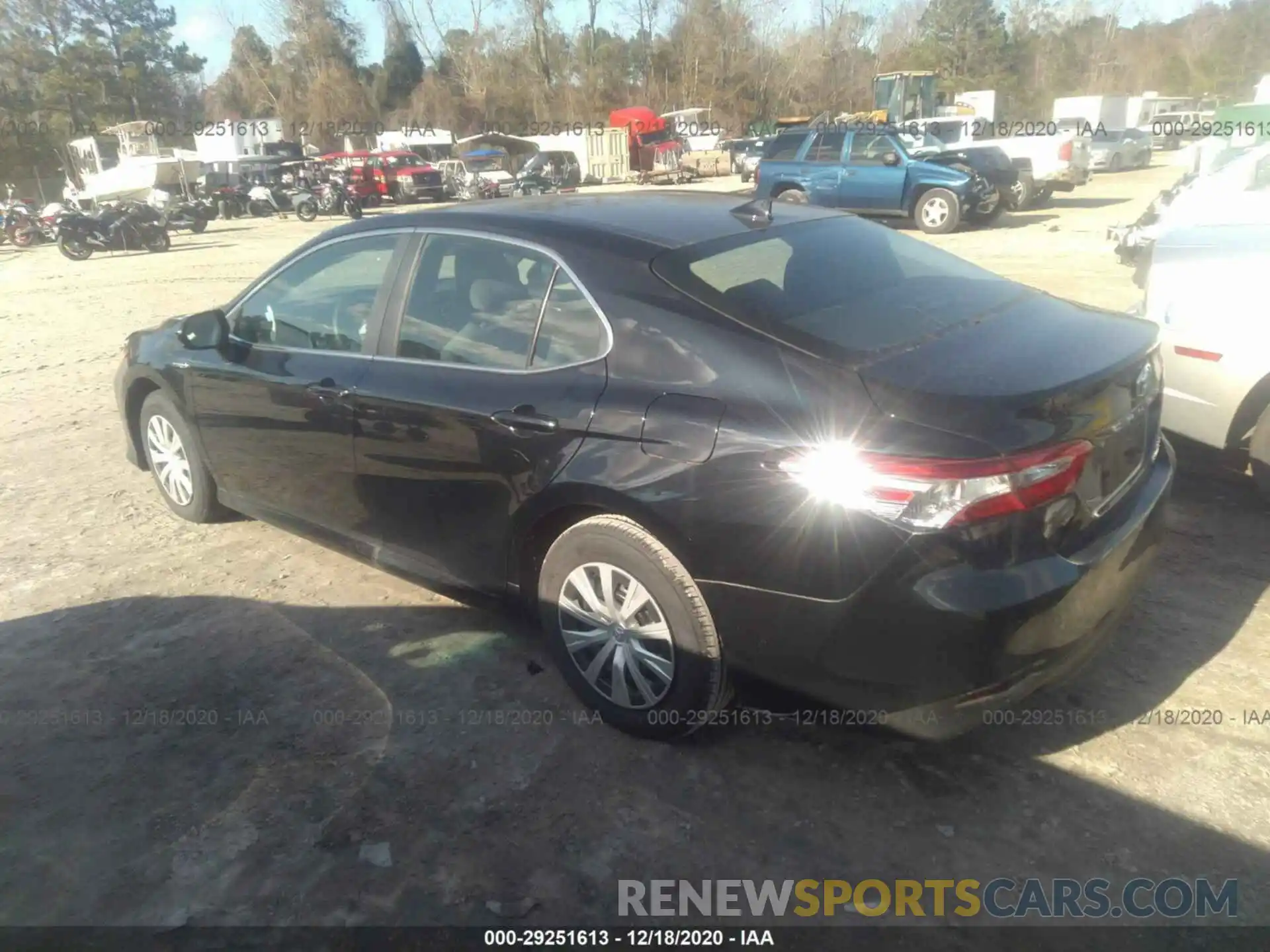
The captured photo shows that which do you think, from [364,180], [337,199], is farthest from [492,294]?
[364,180]

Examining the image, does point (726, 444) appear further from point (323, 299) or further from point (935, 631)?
point (323, 299)

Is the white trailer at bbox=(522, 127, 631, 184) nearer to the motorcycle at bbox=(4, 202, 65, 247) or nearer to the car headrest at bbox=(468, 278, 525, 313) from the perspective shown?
the motorcycle at bbox=(4, 202, 65, 247)

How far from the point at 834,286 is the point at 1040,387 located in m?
0.84

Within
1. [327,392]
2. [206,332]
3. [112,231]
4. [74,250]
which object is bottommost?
[74,250]

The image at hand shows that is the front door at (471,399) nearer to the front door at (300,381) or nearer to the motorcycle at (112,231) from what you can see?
the front door at (300,381)

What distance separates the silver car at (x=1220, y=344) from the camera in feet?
13.4

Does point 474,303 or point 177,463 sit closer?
point 474,303

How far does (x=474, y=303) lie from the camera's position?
3379 millimetres

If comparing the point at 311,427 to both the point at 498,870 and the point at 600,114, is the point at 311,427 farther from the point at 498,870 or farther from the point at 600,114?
the point at 600,114

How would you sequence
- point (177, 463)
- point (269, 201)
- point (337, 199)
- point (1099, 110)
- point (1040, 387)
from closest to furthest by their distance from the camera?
point (1040, 387)
point (177, 463)
point (337, 199)
point (269, 201)
point (1099, 110)

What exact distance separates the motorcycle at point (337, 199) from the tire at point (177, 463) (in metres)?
25.9

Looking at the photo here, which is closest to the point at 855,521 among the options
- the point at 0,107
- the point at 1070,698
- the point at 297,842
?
the point at 1070,698

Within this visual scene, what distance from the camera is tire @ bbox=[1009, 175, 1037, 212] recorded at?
18.8 meters

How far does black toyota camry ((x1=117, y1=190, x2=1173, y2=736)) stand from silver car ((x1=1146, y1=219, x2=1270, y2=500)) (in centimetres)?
120
